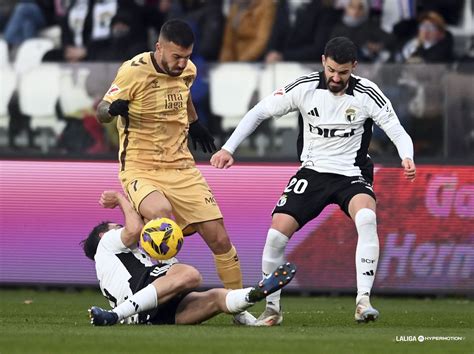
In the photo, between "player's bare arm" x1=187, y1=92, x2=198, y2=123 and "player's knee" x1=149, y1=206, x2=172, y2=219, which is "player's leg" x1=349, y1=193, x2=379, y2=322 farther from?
"player's bare arm" x1=187, y1=92, x2=198, y2=123

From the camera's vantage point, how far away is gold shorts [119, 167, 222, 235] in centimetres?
1130

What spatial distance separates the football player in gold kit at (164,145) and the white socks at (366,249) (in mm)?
1175

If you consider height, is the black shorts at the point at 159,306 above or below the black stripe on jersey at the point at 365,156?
below

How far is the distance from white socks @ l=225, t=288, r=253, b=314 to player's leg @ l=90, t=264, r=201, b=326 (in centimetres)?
29

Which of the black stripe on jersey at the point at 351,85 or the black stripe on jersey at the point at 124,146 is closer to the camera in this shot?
the black stripe on jersey at the point at 351,85

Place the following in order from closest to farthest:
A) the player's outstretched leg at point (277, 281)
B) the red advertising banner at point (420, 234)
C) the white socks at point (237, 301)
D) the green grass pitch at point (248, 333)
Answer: the green grass pitch at point (248, 333) < the player's outstretched leg at point (277, 281) < the white socks at point (237, 301) < the red advertising banner at point (420, 234)

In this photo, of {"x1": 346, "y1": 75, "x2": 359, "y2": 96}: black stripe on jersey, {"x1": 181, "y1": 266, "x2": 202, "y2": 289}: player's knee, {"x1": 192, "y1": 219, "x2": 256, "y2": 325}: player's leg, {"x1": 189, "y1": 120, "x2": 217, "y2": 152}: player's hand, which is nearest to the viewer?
{"x1": 181, "y1": 266, "x2": 202, "y2": 289}: player's knee

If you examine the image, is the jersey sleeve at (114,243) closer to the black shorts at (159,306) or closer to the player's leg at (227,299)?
the black shorts at (159,306)

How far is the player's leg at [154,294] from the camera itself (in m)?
10.0

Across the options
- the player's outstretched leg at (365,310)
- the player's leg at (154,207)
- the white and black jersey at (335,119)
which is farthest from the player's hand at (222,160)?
the player's outstretched leg at (365,310)

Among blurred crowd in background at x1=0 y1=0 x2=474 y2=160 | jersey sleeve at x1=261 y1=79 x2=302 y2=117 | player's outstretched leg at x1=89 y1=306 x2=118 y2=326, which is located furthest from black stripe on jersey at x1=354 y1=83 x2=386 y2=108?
blurred crowd in background at x1=0 y1=0 x2=474 y2=160

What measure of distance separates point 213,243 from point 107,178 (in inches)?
175

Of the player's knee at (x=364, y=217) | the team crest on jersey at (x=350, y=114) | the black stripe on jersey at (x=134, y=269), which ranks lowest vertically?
the black stripe on jersey at (x=134, y=269)

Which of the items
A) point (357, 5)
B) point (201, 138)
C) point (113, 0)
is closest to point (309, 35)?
point (357, 5)
